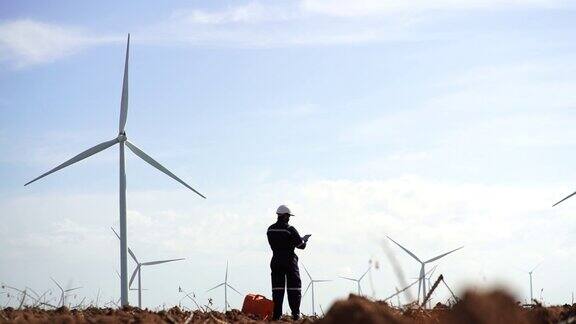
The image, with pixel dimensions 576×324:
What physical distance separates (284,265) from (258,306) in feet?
3.99

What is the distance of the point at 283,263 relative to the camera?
1434 cm

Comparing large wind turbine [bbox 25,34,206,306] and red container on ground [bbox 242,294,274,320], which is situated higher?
large wind turbine [bbox 25,34,206,306]

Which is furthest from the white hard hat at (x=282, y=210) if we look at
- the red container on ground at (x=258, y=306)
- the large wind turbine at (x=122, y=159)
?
the large wind turbine at (x=122, y=159)

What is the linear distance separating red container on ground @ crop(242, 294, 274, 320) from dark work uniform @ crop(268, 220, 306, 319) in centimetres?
62

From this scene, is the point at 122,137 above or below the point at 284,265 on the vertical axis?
above

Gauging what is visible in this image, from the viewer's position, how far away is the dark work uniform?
558 inches

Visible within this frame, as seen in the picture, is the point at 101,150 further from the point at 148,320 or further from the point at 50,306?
the point at 148,320

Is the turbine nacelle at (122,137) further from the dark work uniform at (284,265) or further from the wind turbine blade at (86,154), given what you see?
the dark work uniform at (284,265)

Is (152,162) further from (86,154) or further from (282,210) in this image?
(282,210)

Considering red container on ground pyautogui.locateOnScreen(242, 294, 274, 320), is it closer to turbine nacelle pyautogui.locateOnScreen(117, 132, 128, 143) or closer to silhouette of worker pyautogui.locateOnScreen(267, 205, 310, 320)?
silhouette of worker pyautogui.locateOnScreen(267, 205, 310, 320)

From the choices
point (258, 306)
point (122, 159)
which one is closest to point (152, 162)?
point (122, 159)

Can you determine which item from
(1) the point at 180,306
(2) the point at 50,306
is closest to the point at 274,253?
(1) the point at 180,306

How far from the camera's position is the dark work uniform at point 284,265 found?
14.2m

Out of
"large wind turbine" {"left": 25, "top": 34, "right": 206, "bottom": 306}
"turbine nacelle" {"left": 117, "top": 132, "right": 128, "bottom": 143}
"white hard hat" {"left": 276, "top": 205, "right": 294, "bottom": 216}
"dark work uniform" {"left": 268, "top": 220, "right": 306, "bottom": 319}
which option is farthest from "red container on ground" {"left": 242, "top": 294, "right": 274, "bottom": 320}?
"turbine nacelle" {"left": 117, "top": 132, "right": 128, "bottom": 143}
